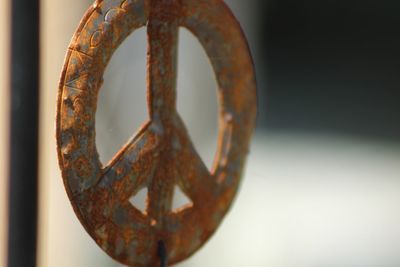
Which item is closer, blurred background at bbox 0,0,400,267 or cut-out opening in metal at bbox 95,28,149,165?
cut-out opening in metal at bbox 95,28,149,165

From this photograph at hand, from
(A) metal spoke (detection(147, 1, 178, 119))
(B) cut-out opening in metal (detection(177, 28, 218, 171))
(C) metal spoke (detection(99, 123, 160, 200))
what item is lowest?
(C) metal spoke (detection(99, 123, 160, 200))

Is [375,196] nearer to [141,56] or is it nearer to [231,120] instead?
[141,56]

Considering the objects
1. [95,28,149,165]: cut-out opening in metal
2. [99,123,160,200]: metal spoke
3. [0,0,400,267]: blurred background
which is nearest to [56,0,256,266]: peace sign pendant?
[99,123,160,200]: metal spoke

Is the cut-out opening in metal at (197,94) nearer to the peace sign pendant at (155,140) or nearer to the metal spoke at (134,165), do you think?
the peace sign pendant at (155,140)

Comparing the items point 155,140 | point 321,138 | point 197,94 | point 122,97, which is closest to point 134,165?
point 155,140

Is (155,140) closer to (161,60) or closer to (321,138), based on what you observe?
(161,60)

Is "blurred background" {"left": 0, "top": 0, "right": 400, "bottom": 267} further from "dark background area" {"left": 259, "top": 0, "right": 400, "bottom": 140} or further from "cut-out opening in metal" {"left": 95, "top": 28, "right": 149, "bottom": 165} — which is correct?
"cut-out opening in metal" {"left": 95, "top": 28, "right": 149, "bottom": 165}

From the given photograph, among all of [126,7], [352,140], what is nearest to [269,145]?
[352,140]
